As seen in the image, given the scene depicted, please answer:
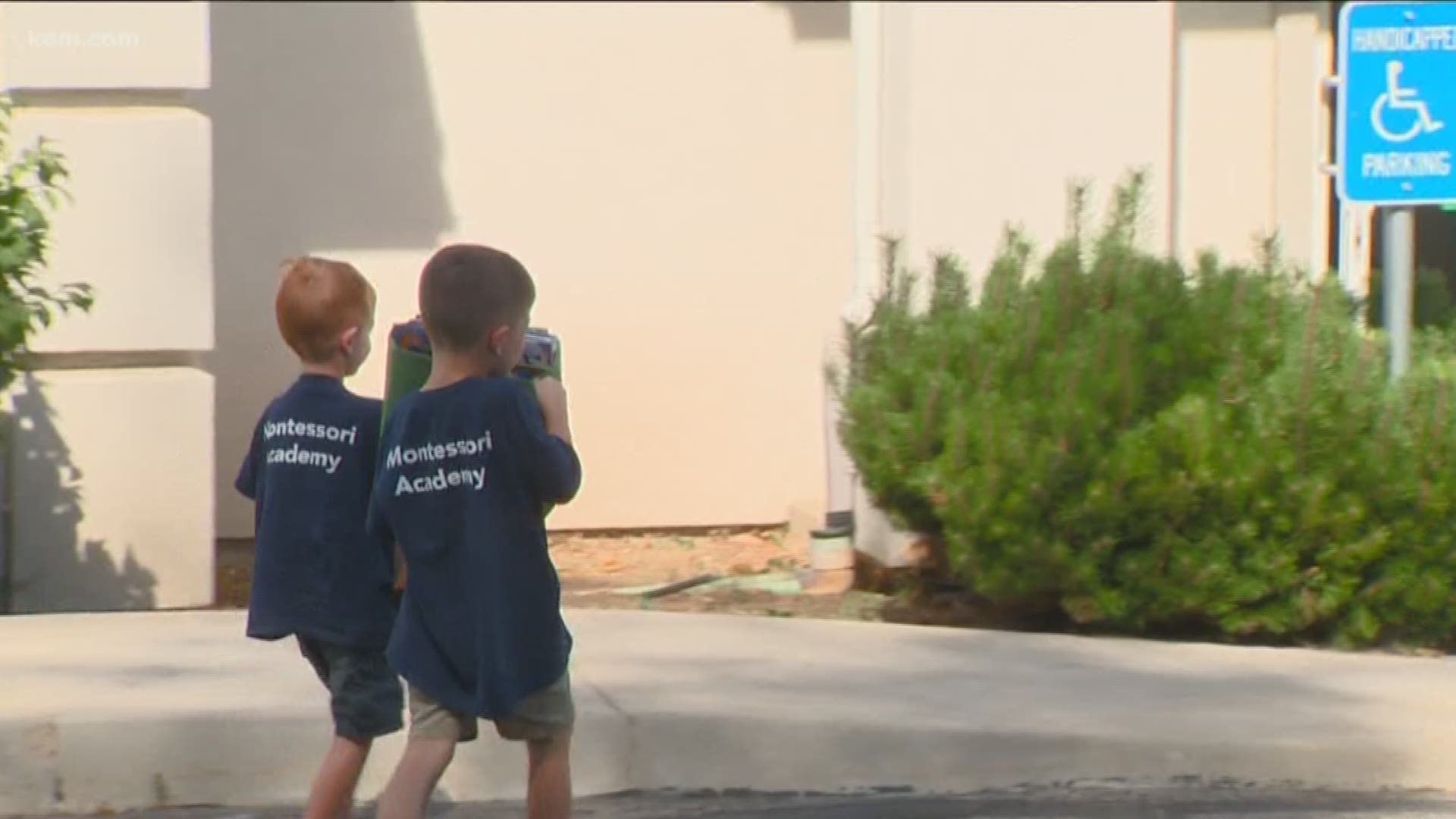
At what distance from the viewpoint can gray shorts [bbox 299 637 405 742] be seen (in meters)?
4.65

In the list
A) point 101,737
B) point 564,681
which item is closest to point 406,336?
point 564,681

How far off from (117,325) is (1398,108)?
440 cm

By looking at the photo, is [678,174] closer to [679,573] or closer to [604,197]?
[604,197]

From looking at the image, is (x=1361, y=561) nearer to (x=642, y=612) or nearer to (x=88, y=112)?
(x=642, y=612)

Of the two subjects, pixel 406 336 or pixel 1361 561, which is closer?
pixel 406 336

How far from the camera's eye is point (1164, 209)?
8812 millimetres

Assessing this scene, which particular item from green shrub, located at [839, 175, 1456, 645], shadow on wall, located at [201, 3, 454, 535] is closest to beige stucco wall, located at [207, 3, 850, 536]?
shadow on wall, located at [201, 3, 454, 535]

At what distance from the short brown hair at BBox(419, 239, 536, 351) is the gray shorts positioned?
80 cm

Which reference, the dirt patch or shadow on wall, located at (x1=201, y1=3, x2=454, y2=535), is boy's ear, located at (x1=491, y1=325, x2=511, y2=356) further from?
shadow on wall, located at (x1=201, y1=3, x2=454, y2=535)

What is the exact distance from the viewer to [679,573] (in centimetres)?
928

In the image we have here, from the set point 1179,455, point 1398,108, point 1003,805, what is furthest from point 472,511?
point 1398,108

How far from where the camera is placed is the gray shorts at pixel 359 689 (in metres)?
4.65

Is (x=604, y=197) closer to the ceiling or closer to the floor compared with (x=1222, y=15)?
closer to the floor

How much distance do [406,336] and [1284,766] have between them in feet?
8.52
